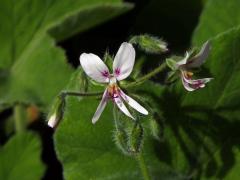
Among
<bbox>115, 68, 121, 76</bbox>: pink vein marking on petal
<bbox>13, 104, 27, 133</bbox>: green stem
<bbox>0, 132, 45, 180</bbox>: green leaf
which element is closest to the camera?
<bbox>115, 68, 121, 76</bbox>: pink vein marking on petal

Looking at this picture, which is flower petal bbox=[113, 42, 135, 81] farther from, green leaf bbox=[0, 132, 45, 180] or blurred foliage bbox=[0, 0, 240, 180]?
green leaf bbox=[0, 132, 45, 180]

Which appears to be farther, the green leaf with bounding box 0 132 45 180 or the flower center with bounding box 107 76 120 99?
the green leaf with bounding box 0 132 45 180

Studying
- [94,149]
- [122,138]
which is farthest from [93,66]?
[94,149]

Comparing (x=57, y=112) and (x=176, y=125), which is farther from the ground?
(x=57, y=112)

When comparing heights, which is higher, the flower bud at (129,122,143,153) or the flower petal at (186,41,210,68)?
the flower petal at (186,41,210,68)

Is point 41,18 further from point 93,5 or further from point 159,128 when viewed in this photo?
point 159,128

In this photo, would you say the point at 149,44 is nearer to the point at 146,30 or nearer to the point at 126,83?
the point at 126,83

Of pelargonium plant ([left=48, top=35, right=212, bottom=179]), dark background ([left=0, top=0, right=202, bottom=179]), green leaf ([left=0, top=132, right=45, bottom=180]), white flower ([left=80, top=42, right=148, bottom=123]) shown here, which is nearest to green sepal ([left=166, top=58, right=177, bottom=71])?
pelargonium plant ([left=48, top=35, right=212, bottom=179])
